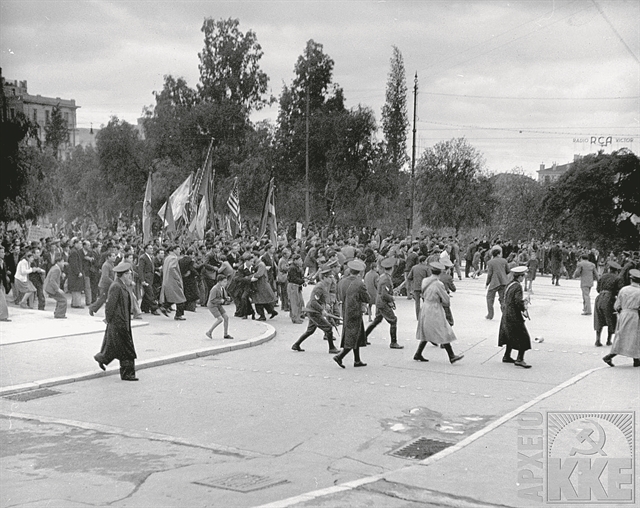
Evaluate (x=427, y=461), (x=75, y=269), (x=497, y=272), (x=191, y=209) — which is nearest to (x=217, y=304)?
(x=75, y=269)

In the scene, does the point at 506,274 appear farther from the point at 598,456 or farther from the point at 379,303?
the point at 598,456

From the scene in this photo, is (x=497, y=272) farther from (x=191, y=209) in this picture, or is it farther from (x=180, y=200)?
(x=191, y=209)

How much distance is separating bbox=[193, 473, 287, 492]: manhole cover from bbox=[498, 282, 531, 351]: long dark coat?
7.11 metres

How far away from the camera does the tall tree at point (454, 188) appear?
4888 centimetres

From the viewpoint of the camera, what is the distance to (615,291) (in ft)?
51.9

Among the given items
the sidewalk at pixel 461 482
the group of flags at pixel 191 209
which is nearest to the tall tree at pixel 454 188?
the group of flags at pixel 191 209

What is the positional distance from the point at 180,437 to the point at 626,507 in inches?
183

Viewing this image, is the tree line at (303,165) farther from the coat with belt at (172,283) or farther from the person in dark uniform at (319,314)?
the person in dark uniform at (319,314)

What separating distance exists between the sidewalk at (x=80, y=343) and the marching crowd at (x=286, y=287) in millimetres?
443

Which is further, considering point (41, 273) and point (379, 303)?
point (41, 273)

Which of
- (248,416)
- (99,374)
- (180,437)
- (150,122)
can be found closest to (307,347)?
(99,374)

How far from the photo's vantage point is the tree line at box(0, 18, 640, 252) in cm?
4075

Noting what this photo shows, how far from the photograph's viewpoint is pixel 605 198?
48000 mm

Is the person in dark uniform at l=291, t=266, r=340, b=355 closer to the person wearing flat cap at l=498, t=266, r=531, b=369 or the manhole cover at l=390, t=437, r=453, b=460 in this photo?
the person wearing flat cap at l=498, t=266, r=531, b=369
